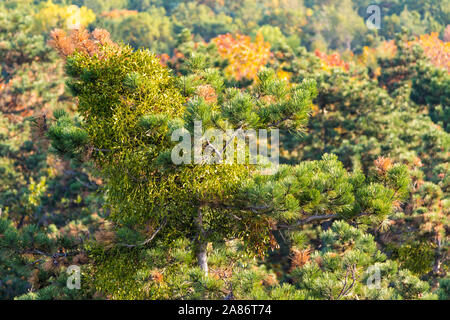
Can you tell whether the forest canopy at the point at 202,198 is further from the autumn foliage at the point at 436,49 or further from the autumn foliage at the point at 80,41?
the autumn foliage at the point at 436,49

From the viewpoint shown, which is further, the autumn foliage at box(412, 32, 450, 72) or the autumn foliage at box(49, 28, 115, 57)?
the autumn foliage at box(412, 32, 450, 72)

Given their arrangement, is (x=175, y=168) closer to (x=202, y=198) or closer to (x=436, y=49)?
(x=202, y=198)

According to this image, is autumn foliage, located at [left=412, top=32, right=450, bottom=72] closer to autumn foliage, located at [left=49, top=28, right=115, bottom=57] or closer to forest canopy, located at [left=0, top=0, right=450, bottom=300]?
forest canopy, located at [left=0, top=0, right=450, bottom=300]

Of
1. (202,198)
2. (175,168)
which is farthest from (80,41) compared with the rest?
(202,198)

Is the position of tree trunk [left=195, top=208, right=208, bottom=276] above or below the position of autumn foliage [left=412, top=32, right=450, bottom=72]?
below

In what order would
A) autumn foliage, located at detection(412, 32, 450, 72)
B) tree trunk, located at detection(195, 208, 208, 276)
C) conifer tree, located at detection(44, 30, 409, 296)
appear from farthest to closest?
autumn foliage, located at detection(412, 32, 450, 72), tree trunk, located at detection(195, 208, 208, 276), conifer tree, located at detection(44, 30, 409, 296)

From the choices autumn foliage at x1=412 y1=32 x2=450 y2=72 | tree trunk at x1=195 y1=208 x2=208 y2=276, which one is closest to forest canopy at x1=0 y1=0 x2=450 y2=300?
tree trunk at x1=195 y1=208 x2=208 y2=276

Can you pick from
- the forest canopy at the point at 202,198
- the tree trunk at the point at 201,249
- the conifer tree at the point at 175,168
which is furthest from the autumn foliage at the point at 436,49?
the tree trunk at the point at 201,249

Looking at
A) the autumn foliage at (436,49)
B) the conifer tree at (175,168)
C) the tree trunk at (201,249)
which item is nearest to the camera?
the conifer tree at (175,168)

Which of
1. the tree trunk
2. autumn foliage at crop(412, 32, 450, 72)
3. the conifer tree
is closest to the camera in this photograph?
the conifer tree

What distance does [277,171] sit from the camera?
250 inches
